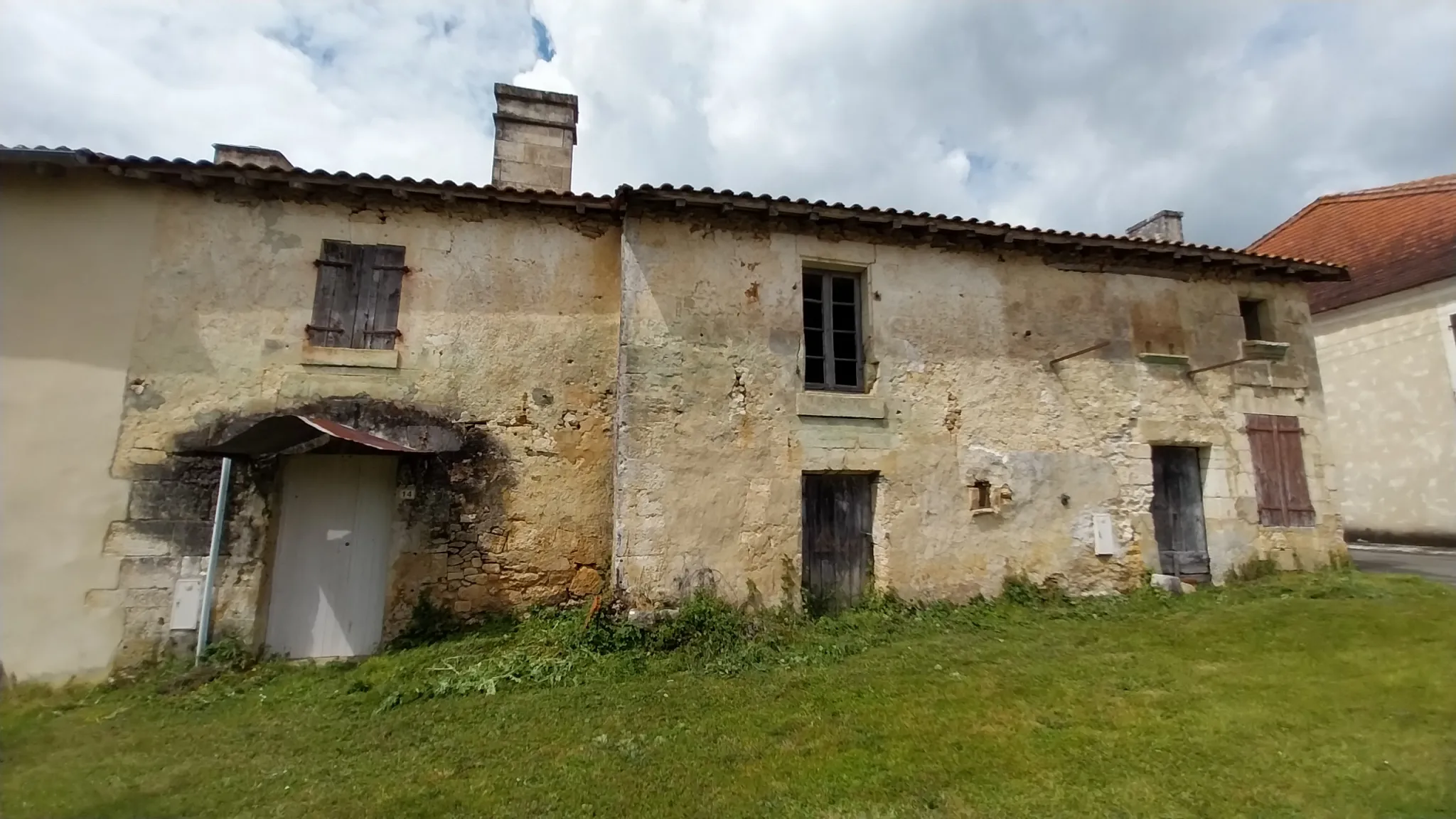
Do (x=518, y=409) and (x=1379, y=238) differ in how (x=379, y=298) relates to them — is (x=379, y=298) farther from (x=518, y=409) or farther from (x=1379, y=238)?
(x=1379, y=238)

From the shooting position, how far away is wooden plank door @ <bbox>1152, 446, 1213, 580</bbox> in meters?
8.04

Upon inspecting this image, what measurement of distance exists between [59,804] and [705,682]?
3.96 m

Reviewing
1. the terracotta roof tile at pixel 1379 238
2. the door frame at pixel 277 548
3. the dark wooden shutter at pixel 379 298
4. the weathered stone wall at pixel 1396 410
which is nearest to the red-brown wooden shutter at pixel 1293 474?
the weathered stone wall at pixel 1396 410

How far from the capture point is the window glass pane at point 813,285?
7.55m

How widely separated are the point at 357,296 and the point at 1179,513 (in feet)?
32.4

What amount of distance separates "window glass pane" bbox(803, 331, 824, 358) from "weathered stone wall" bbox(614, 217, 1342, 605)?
308 mm

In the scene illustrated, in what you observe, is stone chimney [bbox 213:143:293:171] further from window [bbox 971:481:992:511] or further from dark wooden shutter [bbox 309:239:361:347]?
window [bbox 971:481:992:511]

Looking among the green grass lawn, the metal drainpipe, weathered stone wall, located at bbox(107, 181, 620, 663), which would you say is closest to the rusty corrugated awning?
the metal drainpipe

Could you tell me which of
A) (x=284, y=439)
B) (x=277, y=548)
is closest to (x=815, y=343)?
(x=284, y=439)

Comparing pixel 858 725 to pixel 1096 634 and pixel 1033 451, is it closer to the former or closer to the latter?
pixel 1096 634

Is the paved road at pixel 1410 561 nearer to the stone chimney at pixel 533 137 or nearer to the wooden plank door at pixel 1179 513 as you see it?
the wooden plank door at pixel 1179 513

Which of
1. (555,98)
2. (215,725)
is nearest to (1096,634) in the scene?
(215,725)

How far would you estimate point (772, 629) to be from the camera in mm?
6426

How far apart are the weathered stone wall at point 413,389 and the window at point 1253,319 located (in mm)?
8503
